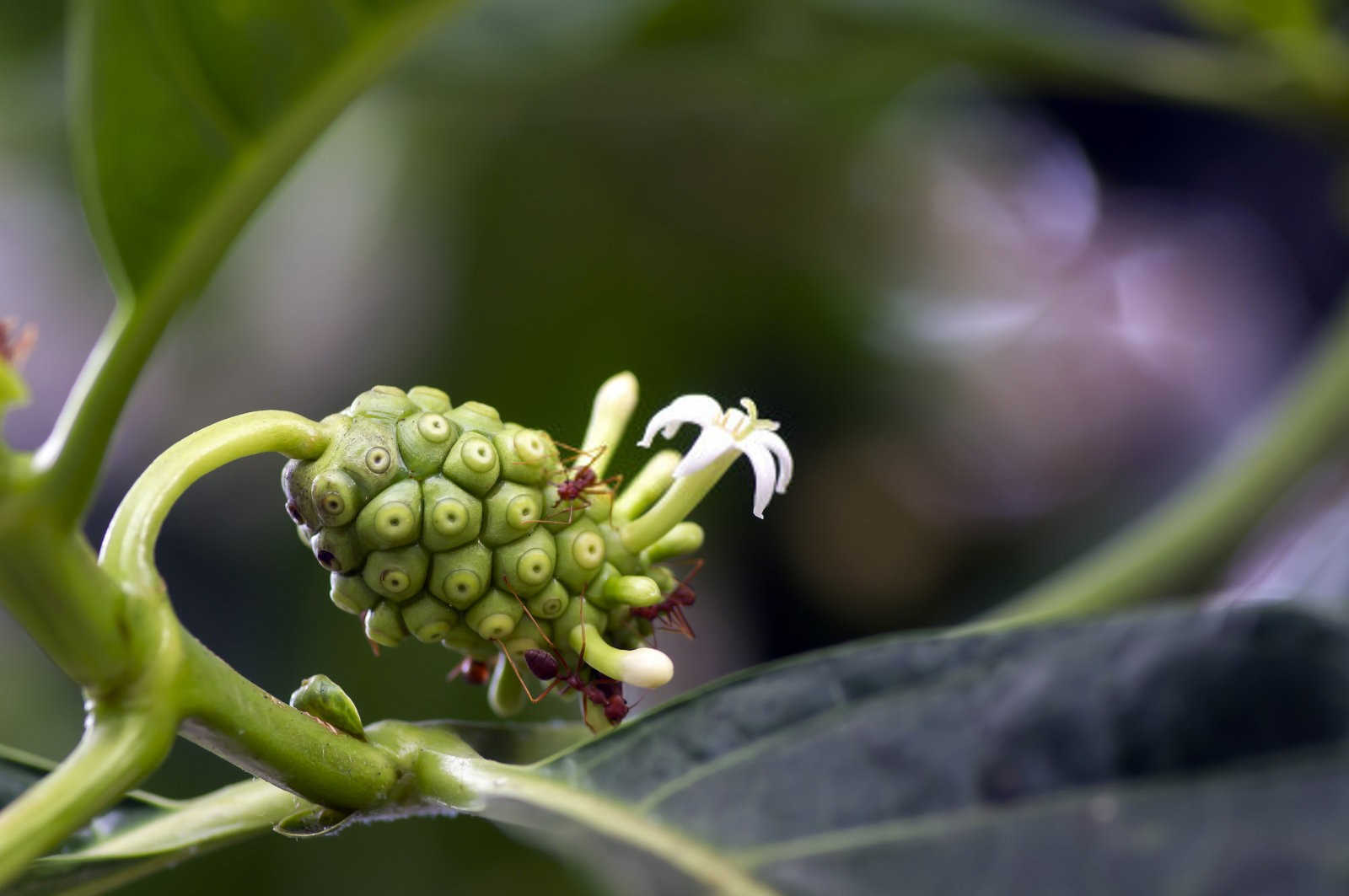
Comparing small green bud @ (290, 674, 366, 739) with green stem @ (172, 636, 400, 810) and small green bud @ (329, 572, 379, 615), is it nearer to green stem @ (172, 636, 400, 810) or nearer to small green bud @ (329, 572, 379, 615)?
green stem @ (172, 636, 400, 810)

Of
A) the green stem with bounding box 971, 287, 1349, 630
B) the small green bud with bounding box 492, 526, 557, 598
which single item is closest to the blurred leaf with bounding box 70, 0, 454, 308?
the small green bud with bounding box 492, 526, 557, 598

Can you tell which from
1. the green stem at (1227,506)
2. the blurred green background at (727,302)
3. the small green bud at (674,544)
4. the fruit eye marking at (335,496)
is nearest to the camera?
the fruit eye marking at (335,496)

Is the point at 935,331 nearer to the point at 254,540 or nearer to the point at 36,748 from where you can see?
the point at 254,540

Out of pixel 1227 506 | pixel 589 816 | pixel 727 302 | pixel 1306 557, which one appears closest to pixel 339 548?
pixel 589 816

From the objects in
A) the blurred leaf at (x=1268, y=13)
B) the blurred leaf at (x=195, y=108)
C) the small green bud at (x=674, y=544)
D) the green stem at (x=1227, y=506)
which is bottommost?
the green stem at (x=1227, y=506)

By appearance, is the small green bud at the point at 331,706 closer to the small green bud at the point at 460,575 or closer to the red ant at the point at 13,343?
the small green bud at the point at 460,575

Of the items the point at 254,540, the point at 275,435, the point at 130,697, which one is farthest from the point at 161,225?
the point at 254,540

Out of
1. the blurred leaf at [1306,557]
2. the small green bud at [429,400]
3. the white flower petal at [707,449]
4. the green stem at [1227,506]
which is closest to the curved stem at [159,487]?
the small green bud at [429,400]
